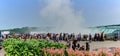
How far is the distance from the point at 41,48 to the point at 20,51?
6.14 feet

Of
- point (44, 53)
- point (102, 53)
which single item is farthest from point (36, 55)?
point (102, 53)

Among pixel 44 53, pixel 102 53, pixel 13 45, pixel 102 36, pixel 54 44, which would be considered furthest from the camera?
pixel 102 36

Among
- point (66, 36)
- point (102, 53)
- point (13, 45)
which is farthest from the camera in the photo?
point (66, 36)

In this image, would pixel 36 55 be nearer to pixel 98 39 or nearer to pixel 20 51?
pixel 20 51

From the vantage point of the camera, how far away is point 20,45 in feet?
90.0

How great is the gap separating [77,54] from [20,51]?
940cm

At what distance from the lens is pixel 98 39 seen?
6088 centimetres

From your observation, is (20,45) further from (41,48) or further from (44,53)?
(44,53)

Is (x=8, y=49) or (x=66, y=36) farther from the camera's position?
(x=66, y=36)

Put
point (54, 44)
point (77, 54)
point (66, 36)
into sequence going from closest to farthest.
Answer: point (77, 54), point (54, 44), point (66, 36)

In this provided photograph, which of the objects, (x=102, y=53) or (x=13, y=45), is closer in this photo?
(x=102, y=53)

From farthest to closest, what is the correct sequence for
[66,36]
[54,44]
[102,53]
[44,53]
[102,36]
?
[66,36]
[102,36]
[54,44]
[44,53]
[102,53]

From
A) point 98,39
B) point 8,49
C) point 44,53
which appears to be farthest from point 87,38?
point 44,53

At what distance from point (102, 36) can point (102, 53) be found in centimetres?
4377
